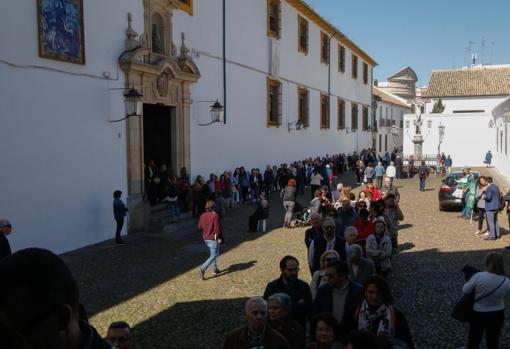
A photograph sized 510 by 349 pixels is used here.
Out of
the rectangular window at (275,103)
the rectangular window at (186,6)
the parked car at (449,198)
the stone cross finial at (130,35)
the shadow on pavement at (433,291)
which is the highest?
the rectangular window at (186,6)

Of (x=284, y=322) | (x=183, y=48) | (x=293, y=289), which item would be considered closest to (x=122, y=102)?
(x=183, y=48)

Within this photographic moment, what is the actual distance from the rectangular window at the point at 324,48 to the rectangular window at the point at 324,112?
212 centimetres

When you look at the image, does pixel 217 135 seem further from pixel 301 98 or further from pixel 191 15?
pixel 301 98

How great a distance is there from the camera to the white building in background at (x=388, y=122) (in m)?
47.6

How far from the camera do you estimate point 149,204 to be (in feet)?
46.0

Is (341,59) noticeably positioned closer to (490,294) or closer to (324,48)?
(324,48)

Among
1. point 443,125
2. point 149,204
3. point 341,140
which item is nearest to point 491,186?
point 149,204

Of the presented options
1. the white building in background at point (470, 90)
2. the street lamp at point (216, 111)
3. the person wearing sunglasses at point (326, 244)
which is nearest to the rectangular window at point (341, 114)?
the white building in background at point (470, 90)

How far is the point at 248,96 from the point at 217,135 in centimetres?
331

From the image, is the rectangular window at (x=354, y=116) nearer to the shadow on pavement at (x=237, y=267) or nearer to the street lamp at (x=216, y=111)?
the street lamp at (x=216, y=111)

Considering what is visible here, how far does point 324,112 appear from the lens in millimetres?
31016

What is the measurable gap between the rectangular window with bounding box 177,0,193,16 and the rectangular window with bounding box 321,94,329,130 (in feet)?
50.5

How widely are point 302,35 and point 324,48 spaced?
12.9 ft

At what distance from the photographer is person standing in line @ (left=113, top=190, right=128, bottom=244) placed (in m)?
11.9
